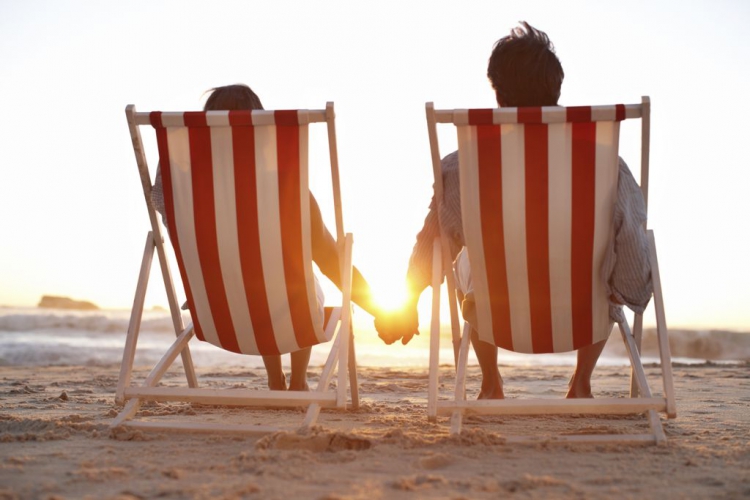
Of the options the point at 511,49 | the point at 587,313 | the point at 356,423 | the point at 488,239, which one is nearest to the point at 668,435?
the point at 587,313

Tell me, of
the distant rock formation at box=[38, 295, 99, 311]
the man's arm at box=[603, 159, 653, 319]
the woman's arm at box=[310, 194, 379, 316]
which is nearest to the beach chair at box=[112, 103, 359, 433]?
the woman's arm at box=[310, 194, 379, 316]

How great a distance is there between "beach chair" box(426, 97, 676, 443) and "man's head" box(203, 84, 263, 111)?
2.80 ft

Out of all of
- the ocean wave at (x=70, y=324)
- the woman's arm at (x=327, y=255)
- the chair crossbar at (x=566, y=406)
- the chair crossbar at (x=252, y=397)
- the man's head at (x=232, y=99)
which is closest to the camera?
the chair crossbar at (x=566, y=406)

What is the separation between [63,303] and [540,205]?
26.1 m

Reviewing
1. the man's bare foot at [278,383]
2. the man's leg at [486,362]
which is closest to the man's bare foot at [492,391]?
the man's leg at [486,362]

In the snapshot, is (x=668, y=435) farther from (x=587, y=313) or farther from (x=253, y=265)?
(x=253, y=265)

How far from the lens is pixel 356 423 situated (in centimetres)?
298

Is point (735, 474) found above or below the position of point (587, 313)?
below

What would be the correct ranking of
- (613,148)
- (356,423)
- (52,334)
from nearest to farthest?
1. (613,148)
2. (356,423)
3. (52,334)

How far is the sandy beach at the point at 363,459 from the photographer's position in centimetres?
178

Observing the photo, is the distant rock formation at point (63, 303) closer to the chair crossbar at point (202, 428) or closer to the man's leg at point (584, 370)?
the chair crossbar at point (202, 428)

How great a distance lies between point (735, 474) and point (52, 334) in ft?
45.9

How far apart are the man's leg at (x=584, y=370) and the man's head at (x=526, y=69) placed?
0.99 meters

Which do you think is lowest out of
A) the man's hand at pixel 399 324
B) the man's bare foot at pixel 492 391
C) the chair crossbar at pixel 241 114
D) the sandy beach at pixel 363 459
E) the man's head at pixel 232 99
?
the sandy beach at pixel 363 459
